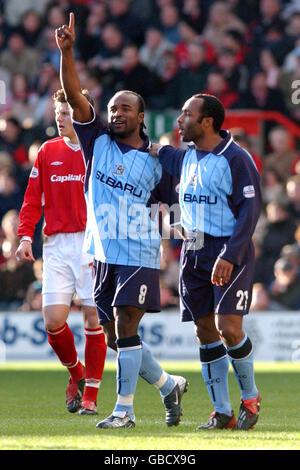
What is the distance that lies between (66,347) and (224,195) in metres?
A: 2.24

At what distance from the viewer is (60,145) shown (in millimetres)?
8703

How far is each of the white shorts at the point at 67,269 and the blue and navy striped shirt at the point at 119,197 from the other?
1276mm

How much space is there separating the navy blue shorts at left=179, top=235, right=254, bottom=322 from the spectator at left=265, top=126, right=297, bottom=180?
9.44 meters

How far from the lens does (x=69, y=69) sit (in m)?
6.94

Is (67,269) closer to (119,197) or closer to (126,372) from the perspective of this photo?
(119,197)

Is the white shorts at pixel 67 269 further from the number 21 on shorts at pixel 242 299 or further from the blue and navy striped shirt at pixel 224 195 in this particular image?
the number 21 on shorts at pixel 242 299

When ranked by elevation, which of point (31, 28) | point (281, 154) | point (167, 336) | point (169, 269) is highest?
point (31, 28)

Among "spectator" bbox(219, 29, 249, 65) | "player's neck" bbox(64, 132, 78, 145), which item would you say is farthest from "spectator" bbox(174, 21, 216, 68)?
"player's neck" bbox(64, 132, 78, 145)

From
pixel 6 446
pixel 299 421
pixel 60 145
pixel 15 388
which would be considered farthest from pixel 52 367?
pixel 6 446

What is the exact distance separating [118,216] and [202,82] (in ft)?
34.9

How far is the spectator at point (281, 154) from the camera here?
54.4 feet

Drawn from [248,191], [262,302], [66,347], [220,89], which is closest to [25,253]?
[66,347]

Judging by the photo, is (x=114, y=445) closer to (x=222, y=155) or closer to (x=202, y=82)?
(x=222, y=155)

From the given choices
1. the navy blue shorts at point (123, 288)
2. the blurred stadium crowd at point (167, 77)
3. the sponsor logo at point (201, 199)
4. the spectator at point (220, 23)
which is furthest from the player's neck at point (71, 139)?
the spectator at point (220, 23)
